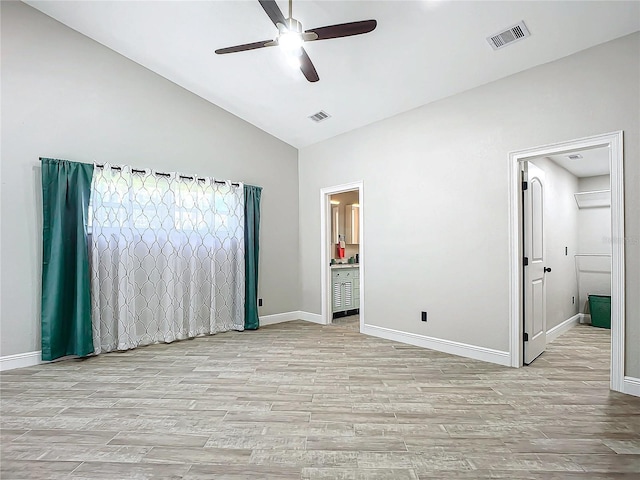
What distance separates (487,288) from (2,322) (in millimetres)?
4908

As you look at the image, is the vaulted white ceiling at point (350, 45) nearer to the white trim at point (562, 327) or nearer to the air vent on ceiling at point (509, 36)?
the air vent on ceiling at point (509, 36)

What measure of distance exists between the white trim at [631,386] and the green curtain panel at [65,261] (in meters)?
5.02

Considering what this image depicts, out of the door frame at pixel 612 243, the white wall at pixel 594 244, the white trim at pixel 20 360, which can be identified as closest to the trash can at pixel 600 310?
the white wall at pixel 594 244

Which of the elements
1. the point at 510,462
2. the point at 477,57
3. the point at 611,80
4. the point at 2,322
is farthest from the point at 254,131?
the point at 510,462

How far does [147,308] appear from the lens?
14.0 feet

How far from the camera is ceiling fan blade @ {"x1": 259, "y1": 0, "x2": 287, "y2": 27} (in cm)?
228

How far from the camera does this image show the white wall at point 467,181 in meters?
2.84

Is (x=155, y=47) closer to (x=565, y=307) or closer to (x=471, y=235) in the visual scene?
(x=471, y=235)

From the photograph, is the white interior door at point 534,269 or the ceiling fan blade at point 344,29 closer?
the ceiling fan blade at point 344,29

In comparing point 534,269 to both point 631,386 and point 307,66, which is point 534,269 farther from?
point 307,66

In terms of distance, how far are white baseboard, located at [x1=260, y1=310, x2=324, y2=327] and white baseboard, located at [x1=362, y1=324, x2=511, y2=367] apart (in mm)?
1041

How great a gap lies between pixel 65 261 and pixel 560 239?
20.8 feet

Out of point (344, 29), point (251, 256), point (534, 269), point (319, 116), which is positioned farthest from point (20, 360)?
point (534, 269)

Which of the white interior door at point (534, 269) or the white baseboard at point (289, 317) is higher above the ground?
the white interior door at point (534, 269)
